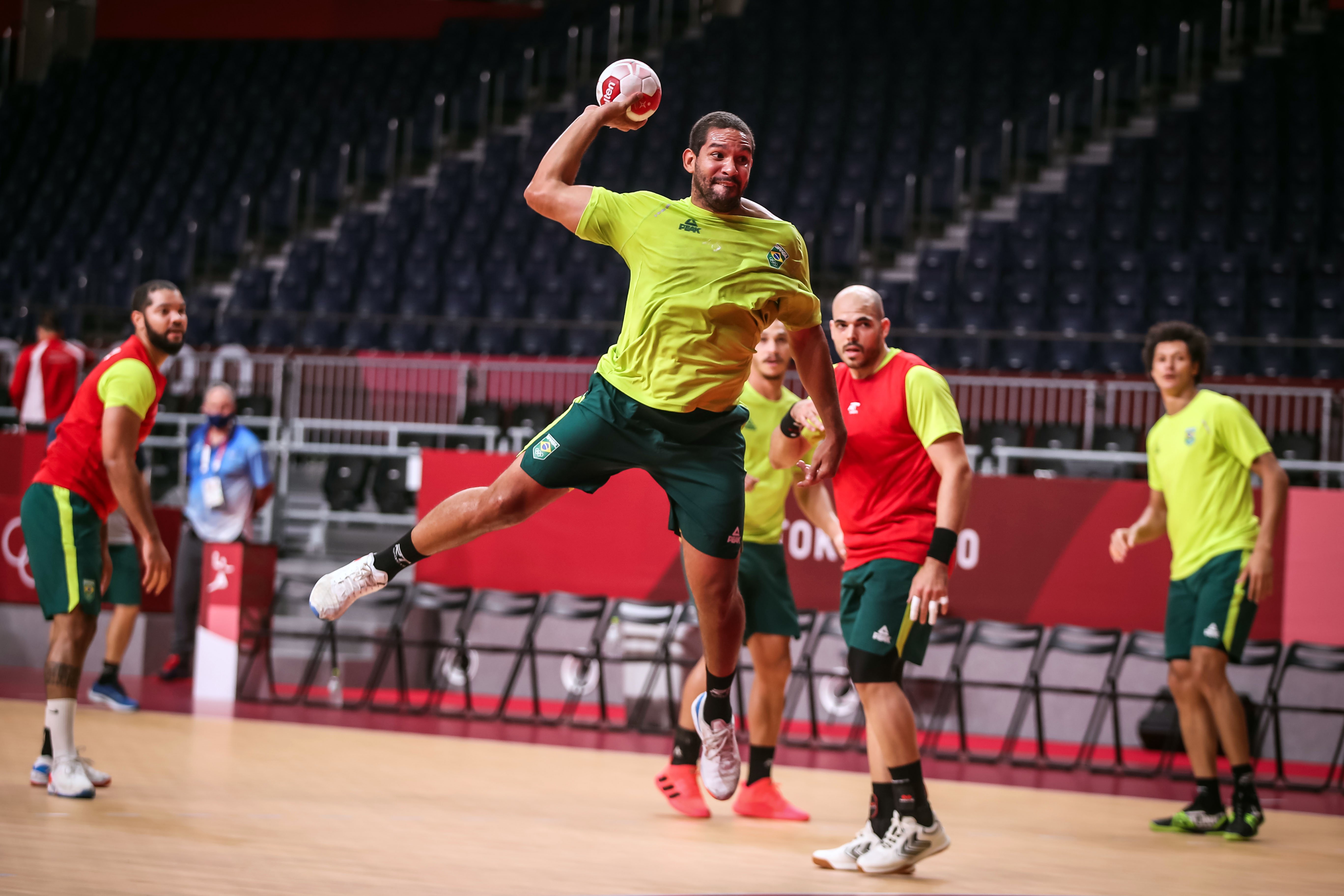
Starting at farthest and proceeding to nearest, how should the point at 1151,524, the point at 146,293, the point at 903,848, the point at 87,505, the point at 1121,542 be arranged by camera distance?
1. the point at 1151,524
2. the point at 1121,542
3. the point at 146,293
4. the point at 87,505
5. the point at 903,848

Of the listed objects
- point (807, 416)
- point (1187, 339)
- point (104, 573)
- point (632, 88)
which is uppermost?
point (632, 88)

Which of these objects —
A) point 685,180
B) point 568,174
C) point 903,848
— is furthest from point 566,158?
point 685,180

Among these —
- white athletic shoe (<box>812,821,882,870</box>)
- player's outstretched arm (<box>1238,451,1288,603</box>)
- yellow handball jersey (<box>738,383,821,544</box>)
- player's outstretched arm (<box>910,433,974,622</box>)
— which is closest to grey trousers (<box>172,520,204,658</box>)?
yellow handball jersey (<box>738,383,821,544</box>)

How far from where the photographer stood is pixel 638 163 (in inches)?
712

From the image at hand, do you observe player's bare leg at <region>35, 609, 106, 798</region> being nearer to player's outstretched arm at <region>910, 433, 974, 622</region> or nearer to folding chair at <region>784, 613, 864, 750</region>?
player's outstretched arm at <region>910, 433, 974, 622</region>

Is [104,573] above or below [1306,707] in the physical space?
above

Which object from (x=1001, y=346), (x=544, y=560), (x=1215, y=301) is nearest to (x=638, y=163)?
(x=1001, y=346)

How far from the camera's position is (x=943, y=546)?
16.0ft

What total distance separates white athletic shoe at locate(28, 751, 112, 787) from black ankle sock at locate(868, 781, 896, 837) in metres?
3.29

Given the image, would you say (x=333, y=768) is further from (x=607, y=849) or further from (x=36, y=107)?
(x=36, y=107)

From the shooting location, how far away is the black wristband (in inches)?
191

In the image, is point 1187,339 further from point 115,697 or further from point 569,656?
point 115,697

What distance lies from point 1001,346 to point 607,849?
10083 mm

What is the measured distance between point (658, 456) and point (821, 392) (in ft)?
1.93
